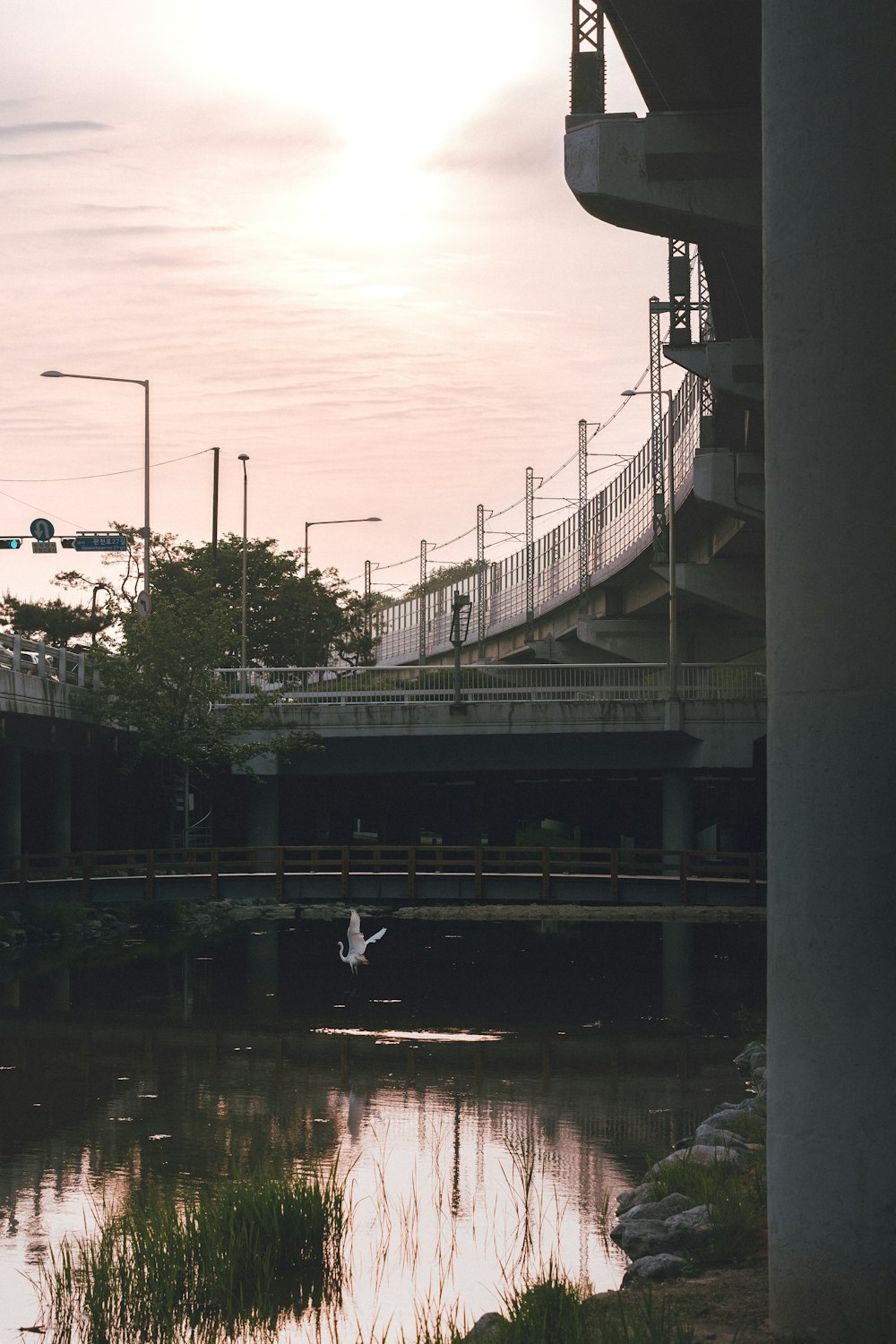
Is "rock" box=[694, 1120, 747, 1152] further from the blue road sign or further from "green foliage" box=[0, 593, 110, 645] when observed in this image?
"green foliage" box=[0, 593, 110, 645]

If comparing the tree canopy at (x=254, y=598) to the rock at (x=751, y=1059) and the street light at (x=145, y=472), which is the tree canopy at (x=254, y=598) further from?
the rock at (x=751, y=1059)

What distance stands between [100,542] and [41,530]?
1.87 metres

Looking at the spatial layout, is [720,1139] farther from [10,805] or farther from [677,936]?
[10,805]

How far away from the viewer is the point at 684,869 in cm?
3775

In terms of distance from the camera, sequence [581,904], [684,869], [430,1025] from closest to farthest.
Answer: [430,1025], [684,869], [581,904]

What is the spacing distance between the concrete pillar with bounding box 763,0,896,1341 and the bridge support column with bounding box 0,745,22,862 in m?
38.1

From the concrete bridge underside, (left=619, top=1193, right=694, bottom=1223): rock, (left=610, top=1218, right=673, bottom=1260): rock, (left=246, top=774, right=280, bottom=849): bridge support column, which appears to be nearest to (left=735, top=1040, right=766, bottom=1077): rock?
(left=619, top=1193, right=694, bottom=1223): rock

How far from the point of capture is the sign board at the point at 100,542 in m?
50.3

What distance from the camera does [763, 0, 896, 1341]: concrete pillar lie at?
852 cm

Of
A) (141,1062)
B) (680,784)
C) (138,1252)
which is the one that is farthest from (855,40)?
(680,784)

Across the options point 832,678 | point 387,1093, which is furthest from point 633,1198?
point 387,1093

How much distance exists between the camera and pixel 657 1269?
10.7 metres

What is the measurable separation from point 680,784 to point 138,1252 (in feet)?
142

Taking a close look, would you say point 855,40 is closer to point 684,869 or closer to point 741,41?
point 741,41
